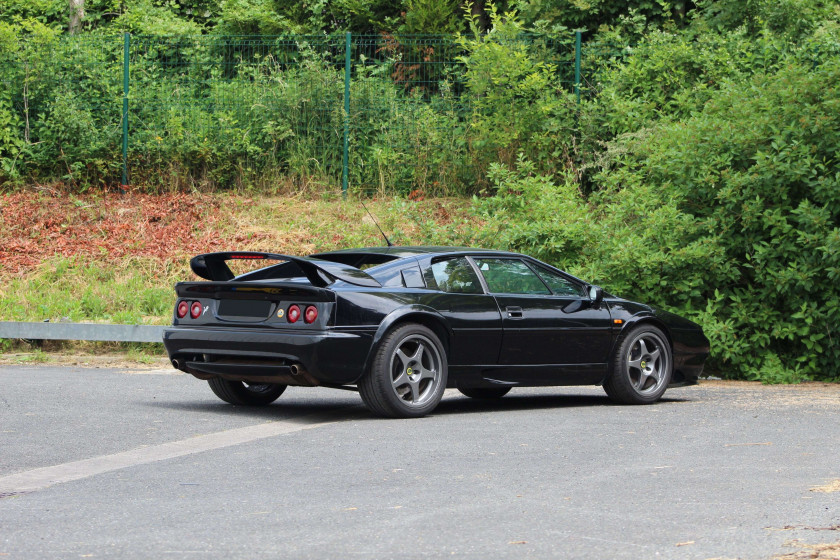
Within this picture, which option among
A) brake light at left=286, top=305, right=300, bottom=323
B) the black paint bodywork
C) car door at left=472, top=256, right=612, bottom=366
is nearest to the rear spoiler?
the black paint bodywork

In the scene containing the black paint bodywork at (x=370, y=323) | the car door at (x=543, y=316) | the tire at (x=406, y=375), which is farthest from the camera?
the car door at (x=543, y=316)

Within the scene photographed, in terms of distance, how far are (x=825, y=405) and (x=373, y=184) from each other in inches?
441

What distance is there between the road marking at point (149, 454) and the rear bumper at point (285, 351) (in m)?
0.43

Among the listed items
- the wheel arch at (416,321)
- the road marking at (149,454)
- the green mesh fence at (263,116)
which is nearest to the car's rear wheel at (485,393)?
the wheel arch at (416,321)

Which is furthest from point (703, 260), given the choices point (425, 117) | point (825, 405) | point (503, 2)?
point (503, 2)

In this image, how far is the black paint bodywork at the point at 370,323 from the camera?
27.2ft

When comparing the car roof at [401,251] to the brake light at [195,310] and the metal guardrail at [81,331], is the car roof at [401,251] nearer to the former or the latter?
the brake light at [195,310]

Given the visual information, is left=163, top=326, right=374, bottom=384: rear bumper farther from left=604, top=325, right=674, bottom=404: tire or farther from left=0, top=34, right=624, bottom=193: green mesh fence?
left=0, top=34, right=624, bottom=193: green mesh fence

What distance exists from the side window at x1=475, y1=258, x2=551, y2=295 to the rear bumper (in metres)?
1.49

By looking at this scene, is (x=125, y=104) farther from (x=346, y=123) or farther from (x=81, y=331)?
(x=81, y=331)

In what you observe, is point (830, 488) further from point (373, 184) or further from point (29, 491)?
point (373, 184)

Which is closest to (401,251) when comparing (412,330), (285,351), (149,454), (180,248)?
(412,330)

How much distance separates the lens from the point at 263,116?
20141 millimetres

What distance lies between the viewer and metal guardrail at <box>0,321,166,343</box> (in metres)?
13.1
